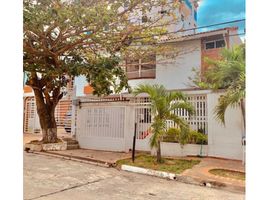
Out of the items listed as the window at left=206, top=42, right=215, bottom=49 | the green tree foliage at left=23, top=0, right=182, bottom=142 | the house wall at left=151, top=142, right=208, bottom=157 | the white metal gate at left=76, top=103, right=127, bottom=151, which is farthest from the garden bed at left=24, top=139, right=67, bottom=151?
the window at left=206, top=42, right=215, bottom=49

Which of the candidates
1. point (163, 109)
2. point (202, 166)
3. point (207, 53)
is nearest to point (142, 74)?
point (207, 53)

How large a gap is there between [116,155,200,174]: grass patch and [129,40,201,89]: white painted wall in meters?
5.96

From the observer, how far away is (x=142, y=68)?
554 inches

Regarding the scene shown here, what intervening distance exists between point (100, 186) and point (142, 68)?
31.5ft

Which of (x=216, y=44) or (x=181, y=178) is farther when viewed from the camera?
(x=216, y=44)

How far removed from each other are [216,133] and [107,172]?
11.5 ft

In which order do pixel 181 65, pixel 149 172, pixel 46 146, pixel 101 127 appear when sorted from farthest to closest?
pixel 181 65
pixel 101 127
pixel 46 146
pixel 149 172

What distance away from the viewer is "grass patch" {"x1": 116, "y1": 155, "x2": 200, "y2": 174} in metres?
6.58

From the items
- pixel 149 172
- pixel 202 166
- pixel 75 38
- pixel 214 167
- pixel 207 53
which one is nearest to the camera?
pixel 149 172

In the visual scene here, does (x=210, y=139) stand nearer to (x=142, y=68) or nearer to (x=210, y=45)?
(x=210, y=45)

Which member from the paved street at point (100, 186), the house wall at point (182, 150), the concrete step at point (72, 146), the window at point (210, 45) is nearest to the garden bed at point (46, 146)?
the concrete step at point (72, 146)

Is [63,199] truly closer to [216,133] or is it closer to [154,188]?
[154,188]

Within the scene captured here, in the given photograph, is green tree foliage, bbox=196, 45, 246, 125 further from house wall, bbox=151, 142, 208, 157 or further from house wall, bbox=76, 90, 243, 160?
house wall, bbox=151, 142, 208, 157

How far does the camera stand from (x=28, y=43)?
7.72 m
